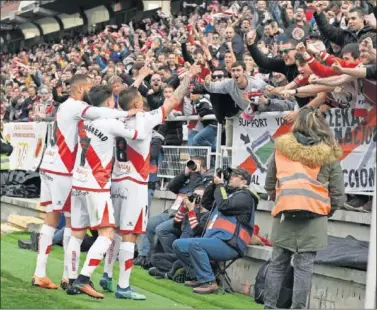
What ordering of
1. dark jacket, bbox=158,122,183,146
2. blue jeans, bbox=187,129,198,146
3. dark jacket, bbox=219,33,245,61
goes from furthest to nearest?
dark jacket, bbox=219,33,245,61
dark jacket, bbox=158,122,183,146
blue jeans, bbox=187,129,198,146

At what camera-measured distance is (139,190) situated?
8617 mm

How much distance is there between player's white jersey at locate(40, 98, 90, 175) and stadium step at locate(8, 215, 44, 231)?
18.2 feet

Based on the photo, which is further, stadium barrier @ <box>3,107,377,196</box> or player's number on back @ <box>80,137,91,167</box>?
player's number on back @ <box>80,137,91,167</box>

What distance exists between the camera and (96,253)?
8414 millimetres

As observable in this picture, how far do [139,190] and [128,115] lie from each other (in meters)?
0.73

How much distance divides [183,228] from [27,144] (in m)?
8.42

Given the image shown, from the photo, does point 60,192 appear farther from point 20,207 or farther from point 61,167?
point 20,207

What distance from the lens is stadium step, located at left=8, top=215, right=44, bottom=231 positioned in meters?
14.7

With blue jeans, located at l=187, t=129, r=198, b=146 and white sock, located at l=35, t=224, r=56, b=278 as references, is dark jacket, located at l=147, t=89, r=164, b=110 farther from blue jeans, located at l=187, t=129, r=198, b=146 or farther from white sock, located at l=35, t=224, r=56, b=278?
white sock, located at l=35, t=224, r=56, b=278

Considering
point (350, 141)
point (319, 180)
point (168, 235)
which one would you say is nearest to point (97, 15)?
point (168, 235)

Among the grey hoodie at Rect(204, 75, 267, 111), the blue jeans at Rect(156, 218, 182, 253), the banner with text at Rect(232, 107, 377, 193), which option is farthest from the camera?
the blue jeans at Rect(156, 218, 182, 253)

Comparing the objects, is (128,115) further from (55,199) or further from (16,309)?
(16,309)

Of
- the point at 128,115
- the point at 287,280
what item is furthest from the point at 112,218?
the point at 287,280

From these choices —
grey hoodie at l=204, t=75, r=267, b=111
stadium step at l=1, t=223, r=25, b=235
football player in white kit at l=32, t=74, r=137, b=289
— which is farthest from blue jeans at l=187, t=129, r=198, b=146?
stadium step at l=1, t=223, r=25, b=235
